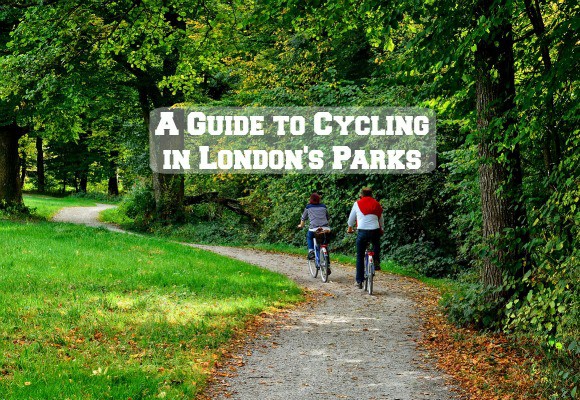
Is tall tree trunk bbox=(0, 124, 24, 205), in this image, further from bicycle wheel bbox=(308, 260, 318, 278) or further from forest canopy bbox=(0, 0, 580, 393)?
bicycle wheel bbox=(308, 260, 318, 278)

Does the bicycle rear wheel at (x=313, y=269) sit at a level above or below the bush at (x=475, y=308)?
below

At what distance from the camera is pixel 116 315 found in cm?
940

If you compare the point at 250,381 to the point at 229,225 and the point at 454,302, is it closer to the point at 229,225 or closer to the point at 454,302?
the point at 454,302

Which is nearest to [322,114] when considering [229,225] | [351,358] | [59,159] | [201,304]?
[229,225]

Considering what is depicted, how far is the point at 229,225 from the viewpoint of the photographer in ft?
96.4

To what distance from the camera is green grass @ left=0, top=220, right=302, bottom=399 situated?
21.8 ft

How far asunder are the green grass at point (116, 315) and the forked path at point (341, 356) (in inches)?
23.2

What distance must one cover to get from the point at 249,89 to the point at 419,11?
1820cm

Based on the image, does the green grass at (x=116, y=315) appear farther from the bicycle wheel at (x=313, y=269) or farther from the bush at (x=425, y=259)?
the bush at (x=425, y=259)

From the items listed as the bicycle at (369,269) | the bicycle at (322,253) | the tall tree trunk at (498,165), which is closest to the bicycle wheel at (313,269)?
the bicycle at (322,253)

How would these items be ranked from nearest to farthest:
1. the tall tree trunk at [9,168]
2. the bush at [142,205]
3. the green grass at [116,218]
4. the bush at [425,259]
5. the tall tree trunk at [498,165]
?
the tall tree trunk at [498,165] → the bush at [425,259] → the tall tree trunk at [9,168] → the bush at [142,205] → the green grass at [116,218]

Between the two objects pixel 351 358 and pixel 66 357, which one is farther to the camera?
pixel 351 358

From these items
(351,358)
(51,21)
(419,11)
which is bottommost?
(351,358)

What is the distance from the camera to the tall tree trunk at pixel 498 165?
8742mm
